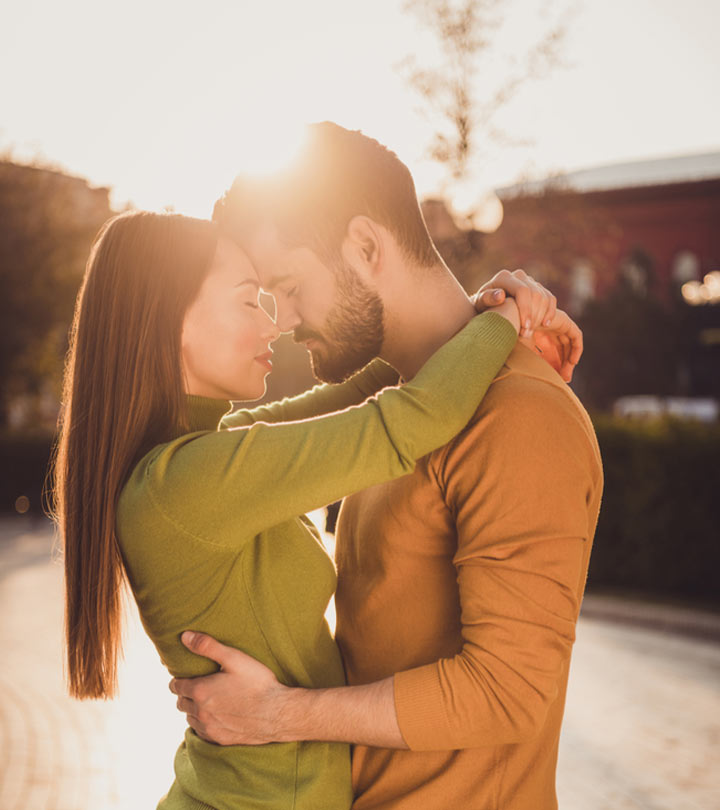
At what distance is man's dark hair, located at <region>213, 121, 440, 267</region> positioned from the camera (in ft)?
7.27

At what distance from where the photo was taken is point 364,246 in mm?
2236

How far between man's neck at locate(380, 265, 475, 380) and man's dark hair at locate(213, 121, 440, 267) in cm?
5

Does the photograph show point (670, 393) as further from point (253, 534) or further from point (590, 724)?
point (253, 534)

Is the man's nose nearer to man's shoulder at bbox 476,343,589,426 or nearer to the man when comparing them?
the man

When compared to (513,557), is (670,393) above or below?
below

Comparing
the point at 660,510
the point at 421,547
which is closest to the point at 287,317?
the point at 421,547

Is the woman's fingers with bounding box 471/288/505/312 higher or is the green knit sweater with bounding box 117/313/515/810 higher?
the woman's fingers with bounding box 471/288/505/312

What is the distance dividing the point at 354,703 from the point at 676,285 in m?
32.7

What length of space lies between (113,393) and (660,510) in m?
9.85

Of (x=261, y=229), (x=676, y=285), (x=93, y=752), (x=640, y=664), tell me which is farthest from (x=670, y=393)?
(x=261, y=229)

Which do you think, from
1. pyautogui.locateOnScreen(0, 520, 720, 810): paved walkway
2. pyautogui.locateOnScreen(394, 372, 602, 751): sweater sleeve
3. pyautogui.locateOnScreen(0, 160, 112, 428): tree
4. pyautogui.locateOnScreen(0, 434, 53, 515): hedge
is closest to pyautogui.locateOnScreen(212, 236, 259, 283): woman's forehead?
pyautogui.locateOnScreen(394, 372, 602, 751): sweater sleeve

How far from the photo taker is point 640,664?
8367 mm

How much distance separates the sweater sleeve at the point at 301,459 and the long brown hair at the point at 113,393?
0.67ft

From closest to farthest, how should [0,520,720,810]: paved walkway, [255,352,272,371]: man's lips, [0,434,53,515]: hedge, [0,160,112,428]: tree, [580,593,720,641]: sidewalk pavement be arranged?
[255,352,272,371]: man's lips → [0,520,720,810]: paved walkway → [580,593,720,641]: sidewalk pavement → [0,434,53,515]: hedge → [0,160,112,428]: tree
